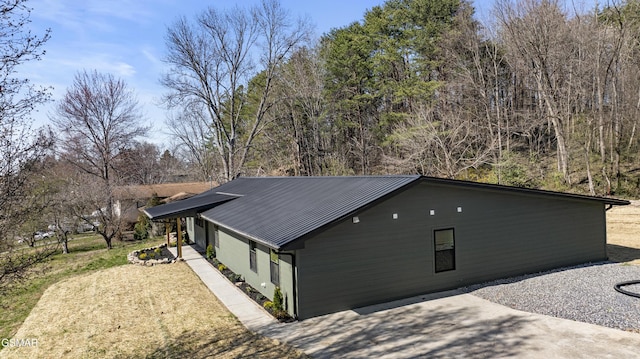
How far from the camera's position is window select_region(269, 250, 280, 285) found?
32.6 feet

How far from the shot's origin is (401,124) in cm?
2781

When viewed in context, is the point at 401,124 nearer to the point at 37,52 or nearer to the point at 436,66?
the point at 436,66

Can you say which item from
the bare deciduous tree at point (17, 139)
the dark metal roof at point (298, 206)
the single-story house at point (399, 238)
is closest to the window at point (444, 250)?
the single-story house at point (399, 238)

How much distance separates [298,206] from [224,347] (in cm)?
474

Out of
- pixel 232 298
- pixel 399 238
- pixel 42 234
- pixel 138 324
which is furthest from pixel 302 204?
pixel 42 234

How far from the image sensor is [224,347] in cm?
777

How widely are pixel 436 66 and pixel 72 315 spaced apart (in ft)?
86.2

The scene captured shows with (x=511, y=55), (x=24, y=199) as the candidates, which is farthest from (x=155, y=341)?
(x=511, y=55)

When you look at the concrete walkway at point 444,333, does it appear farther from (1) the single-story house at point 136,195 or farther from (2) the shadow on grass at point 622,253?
(1) the single-story house at point 136,195

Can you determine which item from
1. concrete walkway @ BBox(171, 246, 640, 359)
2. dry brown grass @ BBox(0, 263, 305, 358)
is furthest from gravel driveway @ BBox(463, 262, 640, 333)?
dry brown grass @ BBox(0, 263, 305, 358)

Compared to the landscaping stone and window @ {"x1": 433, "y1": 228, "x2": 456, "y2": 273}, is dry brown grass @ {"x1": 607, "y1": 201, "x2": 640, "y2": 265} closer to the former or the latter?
window @ {"x1": 433, "y1": 228, "x2": 456, "y2": 273}

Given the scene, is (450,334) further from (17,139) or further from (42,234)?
(42,234)

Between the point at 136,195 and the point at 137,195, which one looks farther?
the point at 137,195

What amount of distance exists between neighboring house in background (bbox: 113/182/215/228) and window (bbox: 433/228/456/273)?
22290 millimetres
